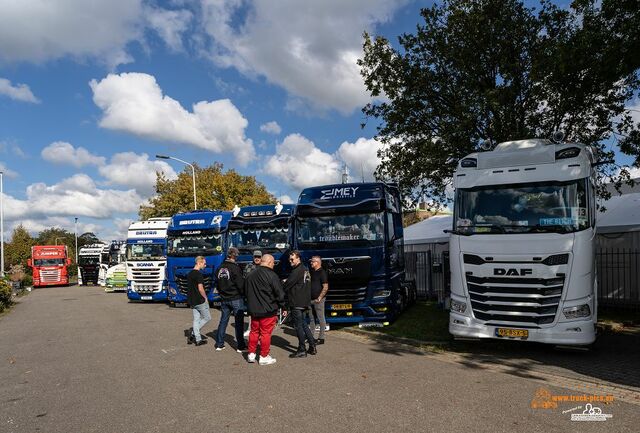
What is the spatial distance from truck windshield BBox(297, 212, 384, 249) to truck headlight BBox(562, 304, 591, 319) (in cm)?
→ 449

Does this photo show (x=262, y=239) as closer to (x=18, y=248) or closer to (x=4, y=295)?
(x=4, y=295)

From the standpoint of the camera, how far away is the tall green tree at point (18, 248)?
64.8 meters

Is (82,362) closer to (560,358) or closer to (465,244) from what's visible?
(465,244)

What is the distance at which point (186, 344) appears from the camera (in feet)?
32.0

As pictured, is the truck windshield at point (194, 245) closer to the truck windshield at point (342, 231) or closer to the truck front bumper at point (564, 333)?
the truck windshield at point (342, 231)

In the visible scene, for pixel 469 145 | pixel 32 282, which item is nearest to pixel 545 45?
Answer: pixel 469 145

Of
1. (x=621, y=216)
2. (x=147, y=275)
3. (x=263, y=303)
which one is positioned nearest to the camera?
(x=263, y=303)

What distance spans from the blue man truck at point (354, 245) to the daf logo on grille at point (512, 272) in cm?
348

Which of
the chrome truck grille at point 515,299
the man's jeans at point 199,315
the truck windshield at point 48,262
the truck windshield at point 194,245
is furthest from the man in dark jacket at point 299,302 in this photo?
the truck windshield at point 48,262

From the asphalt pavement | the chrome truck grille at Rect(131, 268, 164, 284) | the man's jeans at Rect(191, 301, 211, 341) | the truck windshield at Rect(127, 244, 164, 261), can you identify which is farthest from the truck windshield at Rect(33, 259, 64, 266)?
the man's jeans at Rect(191, 301, 211, 341)

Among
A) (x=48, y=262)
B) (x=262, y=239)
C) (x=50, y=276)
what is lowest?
(x=50, y=276)

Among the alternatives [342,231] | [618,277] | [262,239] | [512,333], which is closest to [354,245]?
[342,231]

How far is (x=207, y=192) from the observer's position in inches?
1567

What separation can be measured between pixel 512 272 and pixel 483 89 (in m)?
8.22
